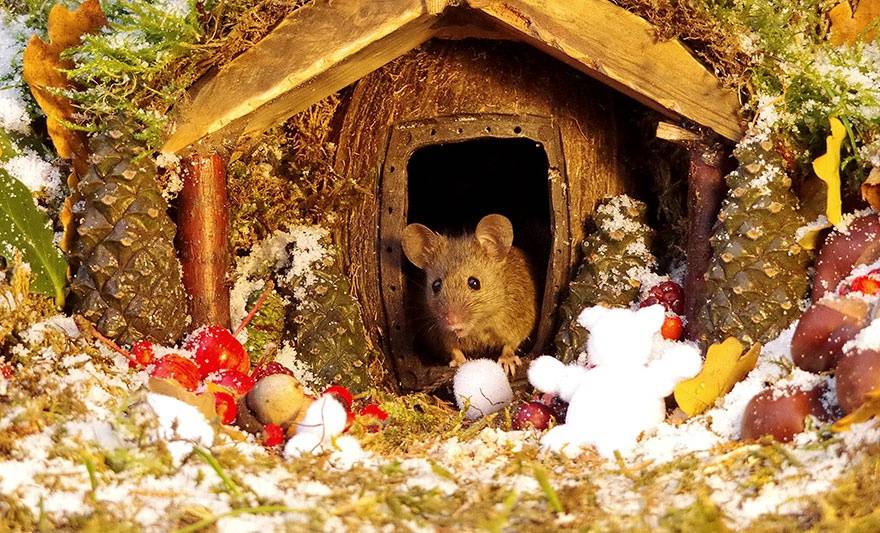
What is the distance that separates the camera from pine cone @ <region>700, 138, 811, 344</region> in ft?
10.9

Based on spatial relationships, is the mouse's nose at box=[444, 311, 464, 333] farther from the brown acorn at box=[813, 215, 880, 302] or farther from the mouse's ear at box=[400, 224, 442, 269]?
the brown acorn at box=[813, 215, 880, 302]

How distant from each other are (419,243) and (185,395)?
1970 mm

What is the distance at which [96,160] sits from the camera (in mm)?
3420

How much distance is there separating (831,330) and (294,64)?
1956 millimetres

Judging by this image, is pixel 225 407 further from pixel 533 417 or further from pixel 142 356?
pixel 533 417

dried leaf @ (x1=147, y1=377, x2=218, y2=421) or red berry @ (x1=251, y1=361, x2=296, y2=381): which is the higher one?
red berry @ (x1=251, y1=361, x2=296, y2=381)

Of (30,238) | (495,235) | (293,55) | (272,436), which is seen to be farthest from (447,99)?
(272,436)

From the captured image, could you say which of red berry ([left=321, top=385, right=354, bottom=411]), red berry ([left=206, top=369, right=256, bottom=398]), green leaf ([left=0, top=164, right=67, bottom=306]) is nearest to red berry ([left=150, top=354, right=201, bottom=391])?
red berry ([left=206, top=369, right=256, bottom=398])

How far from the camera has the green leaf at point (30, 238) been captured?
136 inches

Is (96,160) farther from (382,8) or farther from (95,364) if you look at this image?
(382,8)

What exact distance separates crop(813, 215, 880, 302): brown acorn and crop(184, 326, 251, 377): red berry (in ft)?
6.43

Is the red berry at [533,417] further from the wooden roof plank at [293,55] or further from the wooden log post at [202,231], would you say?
the wooden roof plank at [293,55]

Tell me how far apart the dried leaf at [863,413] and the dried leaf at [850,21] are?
161 centimetres

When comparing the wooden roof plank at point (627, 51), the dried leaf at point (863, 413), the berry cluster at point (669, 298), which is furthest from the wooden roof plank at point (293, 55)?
the dried leaf at point (863, 413)
